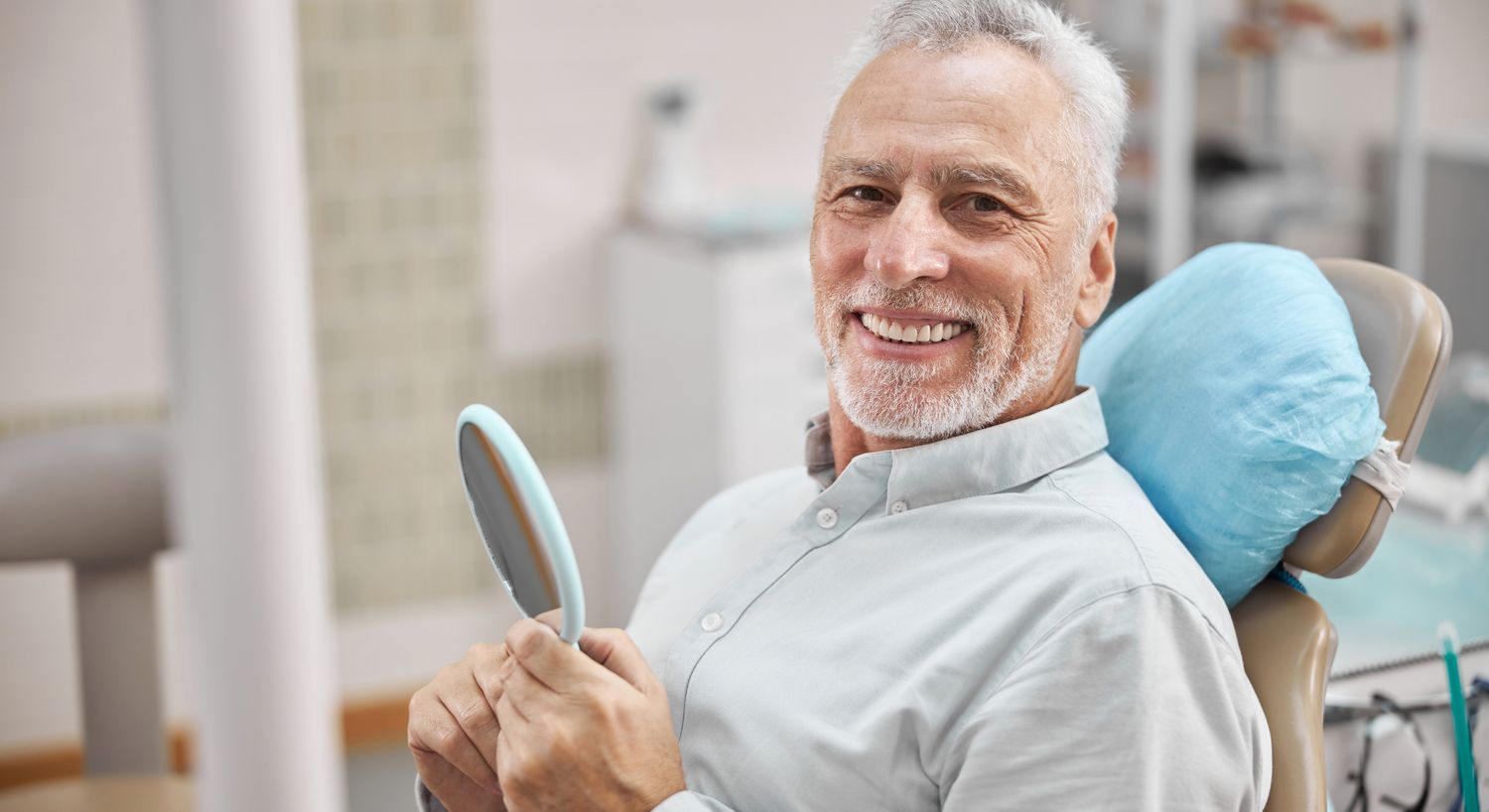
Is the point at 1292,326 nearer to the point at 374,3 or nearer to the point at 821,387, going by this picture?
the point at 821,387

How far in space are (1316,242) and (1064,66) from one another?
3.64 m

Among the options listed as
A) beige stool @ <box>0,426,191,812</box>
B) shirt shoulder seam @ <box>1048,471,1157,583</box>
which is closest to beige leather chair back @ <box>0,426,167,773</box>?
beige stool @ <box>0,426,191,812</box>

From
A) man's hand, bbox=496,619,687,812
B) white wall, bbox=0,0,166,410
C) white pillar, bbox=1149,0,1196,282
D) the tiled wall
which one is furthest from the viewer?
white pillar, bbox=1149,0,1196,282

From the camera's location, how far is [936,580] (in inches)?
44.9

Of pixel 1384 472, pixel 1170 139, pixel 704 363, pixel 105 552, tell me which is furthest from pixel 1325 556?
Result: pixel 1170 139

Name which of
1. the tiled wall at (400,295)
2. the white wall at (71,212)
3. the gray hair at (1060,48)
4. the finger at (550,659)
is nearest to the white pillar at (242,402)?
the finger at (550,659)

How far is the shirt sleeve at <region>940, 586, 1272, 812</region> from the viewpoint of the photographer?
0.97m

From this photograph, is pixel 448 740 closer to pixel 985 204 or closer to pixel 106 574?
pixel 985 204

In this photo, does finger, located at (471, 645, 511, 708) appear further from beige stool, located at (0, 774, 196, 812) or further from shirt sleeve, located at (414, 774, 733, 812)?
beige stool, located at (0, 774, 196, 812)

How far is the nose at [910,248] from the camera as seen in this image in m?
1.17

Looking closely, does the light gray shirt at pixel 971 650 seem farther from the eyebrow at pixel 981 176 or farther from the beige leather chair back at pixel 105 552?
the beige leather chair back at pixel 105 552

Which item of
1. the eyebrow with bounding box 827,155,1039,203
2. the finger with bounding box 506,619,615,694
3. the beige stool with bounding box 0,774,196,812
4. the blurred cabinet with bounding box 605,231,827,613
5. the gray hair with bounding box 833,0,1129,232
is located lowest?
the beige stool with bounding box 0,774,196,812

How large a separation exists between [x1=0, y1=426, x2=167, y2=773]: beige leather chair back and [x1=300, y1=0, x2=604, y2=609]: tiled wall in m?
1.32

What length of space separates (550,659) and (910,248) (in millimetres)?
435
